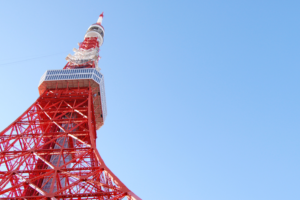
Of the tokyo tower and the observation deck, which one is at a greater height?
the observation deck

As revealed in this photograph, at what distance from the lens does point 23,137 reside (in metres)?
24.1

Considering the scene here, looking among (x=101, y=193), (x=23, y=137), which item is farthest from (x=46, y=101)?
(x=101, y=193)

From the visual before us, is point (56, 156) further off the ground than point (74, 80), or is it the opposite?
point (74, 80)

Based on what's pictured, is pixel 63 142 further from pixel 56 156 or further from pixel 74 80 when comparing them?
pixel 74 80

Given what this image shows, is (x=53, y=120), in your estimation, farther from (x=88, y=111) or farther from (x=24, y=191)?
(x=24, y=191)

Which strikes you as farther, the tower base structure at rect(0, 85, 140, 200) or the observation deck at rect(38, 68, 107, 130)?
the observation deck at rect(38, 68, 107, 130)

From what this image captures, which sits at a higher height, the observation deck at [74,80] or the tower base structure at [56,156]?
the observation deck at [74,80]

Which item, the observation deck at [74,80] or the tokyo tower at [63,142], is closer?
the tokyo tower at [63,142]

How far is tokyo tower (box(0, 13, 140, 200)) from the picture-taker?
671 inches

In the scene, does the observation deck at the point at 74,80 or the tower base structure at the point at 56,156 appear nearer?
the tower base structure at the point at 56,156

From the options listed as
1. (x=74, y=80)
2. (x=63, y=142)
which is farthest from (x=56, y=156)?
(x=74, y=80)

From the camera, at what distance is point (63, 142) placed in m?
22.2

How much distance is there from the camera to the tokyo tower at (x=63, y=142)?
55.9 feet

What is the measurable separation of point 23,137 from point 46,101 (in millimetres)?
6115
